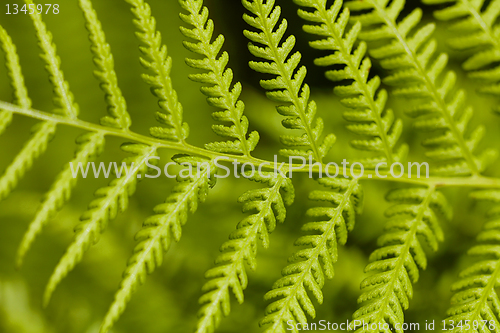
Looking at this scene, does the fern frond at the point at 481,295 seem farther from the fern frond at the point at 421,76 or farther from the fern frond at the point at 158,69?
the fern frond at the point at 158,69

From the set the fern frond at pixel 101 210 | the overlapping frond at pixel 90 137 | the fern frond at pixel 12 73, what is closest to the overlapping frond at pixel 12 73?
the fern frond at pixel 12 73

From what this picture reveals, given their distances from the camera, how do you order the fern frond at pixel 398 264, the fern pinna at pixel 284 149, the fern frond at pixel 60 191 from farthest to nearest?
the fern frond at pixel 398 264
the fern pinna at pixel 284 149
the fern frond at pixel 60 191

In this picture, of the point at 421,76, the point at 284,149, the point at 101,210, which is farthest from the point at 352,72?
the point at 101,210

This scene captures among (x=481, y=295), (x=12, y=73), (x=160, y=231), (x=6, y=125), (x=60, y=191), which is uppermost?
(x=12, y=73)

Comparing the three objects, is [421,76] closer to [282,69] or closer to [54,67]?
[282,69]

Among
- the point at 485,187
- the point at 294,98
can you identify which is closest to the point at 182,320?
the point at 294,98

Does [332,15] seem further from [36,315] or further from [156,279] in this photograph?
[36,315]

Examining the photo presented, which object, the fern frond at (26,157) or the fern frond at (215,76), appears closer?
the fern frond at (26,157)
